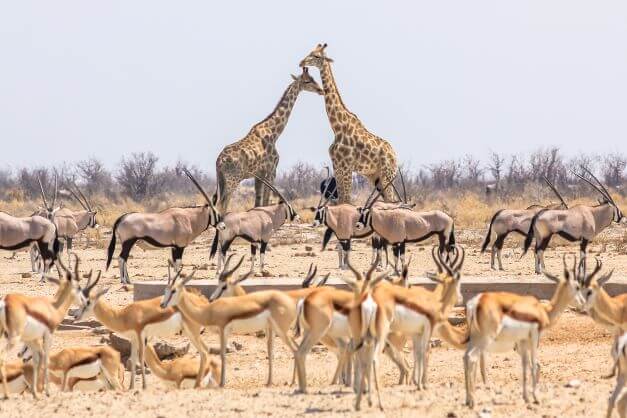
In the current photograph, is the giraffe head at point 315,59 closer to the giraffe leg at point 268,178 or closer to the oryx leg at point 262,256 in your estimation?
the giraffe leg at point 268,178

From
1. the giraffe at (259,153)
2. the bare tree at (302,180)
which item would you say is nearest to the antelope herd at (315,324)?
the giraffe at (259,153)

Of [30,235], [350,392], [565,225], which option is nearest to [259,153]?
[30,235]

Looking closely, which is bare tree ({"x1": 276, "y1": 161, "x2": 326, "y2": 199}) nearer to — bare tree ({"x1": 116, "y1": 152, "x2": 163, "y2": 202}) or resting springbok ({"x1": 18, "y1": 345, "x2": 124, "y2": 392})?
bare tree ({"x1": 116, "y1": 152, "x2": 163, "y2": 202})

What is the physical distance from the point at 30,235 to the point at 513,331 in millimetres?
11519

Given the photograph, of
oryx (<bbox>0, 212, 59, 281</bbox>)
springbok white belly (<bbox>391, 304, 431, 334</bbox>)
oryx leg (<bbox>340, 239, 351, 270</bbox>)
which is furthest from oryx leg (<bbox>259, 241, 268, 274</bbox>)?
springbok white belly (<bbox>391, 304, 431, 334</bbox>)

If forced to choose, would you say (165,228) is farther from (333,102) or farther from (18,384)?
(333,102)

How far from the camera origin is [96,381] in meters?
11.7

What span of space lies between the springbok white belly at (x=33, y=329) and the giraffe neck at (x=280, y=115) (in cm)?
1822

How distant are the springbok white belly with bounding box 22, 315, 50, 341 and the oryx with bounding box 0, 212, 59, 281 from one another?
9240 millimetres

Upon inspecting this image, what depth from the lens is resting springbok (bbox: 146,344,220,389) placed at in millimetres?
11539

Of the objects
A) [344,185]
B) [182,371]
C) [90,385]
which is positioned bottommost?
[90,385]

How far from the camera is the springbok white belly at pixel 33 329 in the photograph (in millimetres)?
10539

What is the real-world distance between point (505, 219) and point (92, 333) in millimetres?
8796

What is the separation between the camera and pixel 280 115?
95.5 ft
